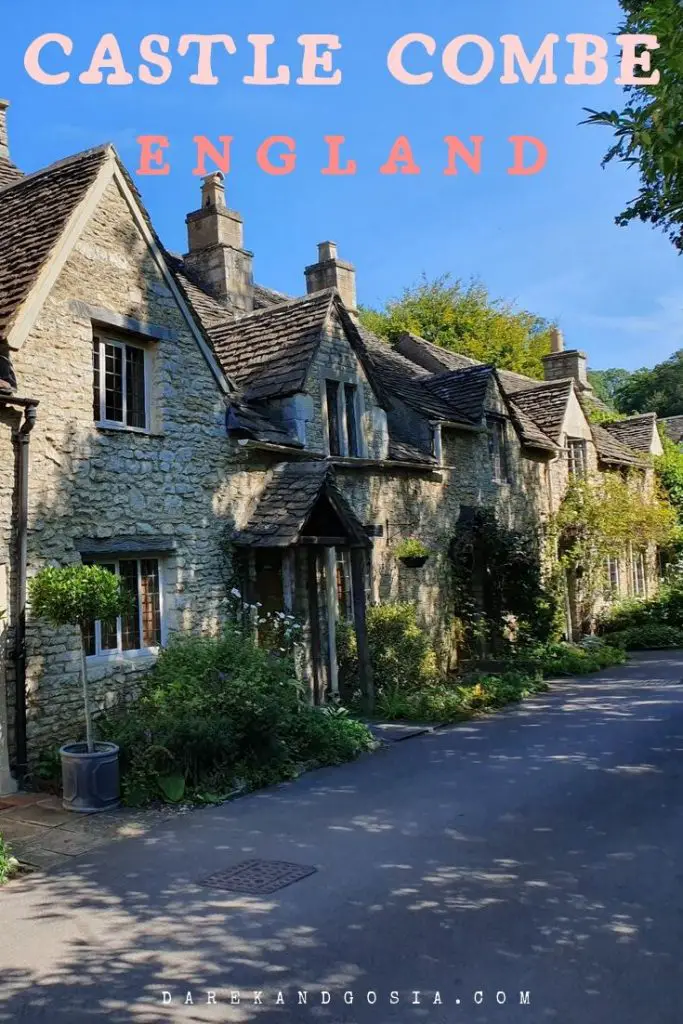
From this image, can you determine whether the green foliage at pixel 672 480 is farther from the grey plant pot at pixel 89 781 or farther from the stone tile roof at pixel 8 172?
the grey plant pot at pixel 89 781

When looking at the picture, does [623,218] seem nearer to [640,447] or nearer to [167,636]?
[167,636]

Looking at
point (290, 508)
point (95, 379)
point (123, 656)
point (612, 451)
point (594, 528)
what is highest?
point (612, 451)

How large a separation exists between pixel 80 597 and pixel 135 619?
2.58 metres

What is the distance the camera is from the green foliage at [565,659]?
19.4 meters

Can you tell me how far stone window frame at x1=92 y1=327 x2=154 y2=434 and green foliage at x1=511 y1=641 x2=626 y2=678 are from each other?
10.7 metres

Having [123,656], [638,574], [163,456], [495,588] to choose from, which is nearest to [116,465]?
[163,456]

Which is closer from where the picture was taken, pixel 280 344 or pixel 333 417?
pixel 280 344

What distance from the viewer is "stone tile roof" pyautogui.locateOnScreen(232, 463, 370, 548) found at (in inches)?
512

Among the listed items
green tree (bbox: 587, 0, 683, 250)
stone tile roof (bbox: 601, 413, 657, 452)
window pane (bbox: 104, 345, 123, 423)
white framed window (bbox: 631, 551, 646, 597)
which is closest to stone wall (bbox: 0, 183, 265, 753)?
window pane (bbox: 104, 345, 123, 423)

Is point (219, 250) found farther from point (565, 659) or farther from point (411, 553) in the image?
point (565, 659)

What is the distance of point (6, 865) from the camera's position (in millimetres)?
7336

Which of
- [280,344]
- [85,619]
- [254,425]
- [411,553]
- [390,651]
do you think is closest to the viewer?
[85,619]

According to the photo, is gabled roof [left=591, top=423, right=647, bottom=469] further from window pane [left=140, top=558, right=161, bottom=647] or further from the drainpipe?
the drainpipe

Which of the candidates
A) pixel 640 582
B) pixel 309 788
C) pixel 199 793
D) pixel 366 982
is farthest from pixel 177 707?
pixel 640 582
